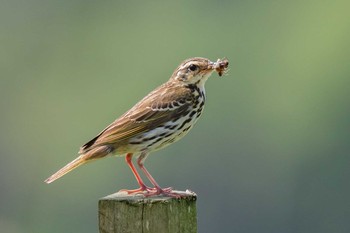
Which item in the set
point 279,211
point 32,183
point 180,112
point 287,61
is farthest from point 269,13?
point 180,112

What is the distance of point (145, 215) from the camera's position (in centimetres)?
1386

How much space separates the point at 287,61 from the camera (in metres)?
136

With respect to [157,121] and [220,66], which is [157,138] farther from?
[220,66]

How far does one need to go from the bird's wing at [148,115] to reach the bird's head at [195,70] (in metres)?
0.19

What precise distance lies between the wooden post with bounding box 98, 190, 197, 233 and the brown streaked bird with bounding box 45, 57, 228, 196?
2269 millimetres

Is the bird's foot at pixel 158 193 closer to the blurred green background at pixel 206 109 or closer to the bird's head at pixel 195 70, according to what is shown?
the bird's head at pixel 195 70

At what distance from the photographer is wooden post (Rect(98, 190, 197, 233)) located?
13.7 meters

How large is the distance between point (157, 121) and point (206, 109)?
8871 cm

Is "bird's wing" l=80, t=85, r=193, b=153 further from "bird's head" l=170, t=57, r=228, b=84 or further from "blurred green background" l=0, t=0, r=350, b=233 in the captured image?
"blurred green background" l=0, t=0, r=350, b=233

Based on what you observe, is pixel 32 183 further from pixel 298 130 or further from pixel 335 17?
pixel 335 17

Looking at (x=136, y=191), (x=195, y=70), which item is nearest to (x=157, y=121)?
(x=195, y=70)

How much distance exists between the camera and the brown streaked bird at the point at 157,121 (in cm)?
A: 1670

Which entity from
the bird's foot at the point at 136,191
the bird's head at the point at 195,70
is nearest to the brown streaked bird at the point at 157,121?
the bird's head at the point at 195,70

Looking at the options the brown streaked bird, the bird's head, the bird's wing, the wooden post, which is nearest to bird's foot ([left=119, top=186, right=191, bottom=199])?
the wooden post
